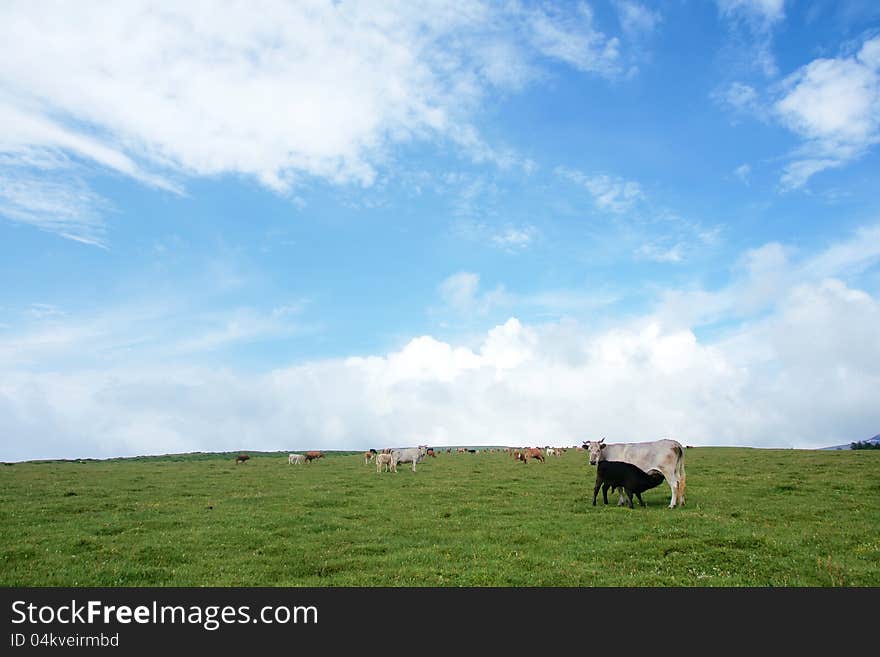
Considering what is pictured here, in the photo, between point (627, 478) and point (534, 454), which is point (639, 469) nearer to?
point (627, 478)

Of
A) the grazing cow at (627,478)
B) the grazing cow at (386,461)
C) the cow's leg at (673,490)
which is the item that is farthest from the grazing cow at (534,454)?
the cow's leg at (673,490)

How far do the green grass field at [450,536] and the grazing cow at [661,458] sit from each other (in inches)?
41.5

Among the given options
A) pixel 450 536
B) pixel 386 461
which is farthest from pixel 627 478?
pixel 386 461

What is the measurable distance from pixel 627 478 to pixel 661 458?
6.83 feet

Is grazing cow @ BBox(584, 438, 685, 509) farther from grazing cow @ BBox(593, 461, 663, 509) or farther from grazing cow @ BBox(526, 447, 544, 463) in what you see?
grazing cow @ BBox(526, 447, 544, 463)

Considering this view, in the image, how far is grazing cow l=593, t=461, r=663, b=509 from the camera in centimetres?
2228

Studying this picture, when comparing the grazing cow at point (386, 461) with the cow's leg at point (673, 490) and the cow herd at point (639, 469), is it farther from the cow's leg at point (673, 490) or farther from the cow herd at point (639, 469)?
the cow's leg at point (673, 490)

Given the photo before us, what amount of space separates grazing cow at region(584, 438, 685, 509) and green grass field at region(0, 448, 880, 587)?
1.05 metres

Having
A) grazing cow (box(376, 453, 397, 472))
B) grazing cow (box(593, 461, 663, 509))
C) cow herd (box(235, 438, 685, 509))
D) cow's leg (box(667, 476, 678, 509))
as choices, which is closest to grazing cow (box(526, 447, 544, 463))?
grazing cow (box(376, 453, 397, 472))

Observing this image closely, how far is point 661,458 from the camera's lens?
23.3m

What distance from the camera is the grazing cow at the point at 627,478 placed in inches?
877
